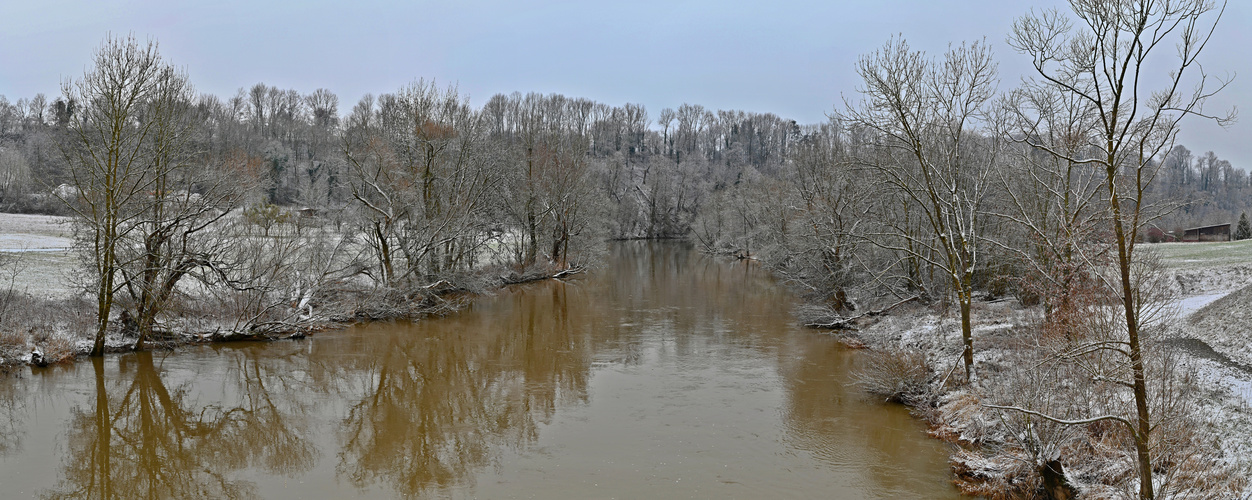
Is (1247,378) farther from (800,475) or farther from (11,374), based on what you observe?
(11,374)

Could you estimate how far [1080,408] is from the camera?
8281 mm

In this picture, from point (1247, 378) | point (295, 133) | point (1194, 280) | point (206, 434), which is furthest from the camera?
point (295, 133)

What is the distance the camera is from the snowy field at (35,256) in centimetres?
2000

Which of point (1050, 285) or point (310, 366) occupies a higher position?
point (1050, 285)

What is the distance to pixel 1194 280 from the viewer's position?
17469 mm

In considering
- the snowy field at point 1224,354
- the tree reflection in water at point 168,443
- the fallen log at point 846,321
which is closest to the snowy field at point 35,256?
the tree reflection in water at point 168,443

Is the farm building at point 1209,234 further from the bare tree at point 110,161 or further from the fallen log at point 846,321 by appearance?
the bare tree at point 110,161

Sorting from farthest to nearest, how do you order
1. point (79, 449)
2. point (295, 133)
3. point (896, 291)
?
point (295, 133)
point (896, 291)
point (79, 449)

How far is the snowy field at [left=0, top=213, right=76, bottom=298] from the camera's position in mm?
20000

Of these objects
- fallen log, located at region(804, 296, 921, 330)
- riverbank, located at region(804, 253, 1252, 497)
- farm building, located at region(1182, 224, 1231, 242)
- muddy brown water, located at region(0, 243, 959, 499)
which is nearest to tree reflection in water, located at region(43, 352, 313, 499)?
muddy brown water, located at region(0, 243, 959, 499)

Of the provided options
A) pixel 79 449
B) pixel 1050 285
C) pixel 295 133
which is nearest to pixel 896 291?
pixel 1050 285

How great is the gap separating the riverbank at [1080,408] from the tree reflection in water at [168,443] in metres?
10.4

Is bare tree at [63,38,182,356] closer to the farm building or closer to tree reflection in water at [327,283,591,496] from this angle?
tree reflection in water at [327,283,591,496]

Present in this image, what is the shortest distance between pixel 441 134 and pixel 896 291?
63.6 ft
